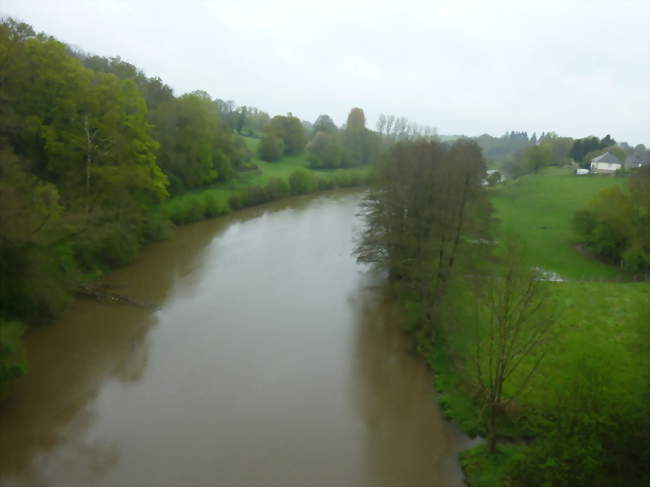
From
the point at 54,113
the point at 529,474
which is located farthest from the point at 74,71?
the point at 529,474

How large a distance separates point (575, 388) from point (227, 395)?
27.2 ft

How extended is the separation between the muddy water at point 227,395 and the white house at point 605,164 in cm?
4759

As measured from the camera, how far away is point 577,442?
7664mm

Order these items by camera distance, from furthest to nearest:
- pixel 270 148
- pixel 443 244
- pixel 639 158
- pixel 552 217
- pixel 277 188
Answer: pixel 639 158 → pixel 270 148 → pixel 277 188 → pixel 552 217 → pixel 443 244

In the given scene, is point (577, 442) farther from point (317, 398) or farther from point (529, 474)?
point (317, 398)

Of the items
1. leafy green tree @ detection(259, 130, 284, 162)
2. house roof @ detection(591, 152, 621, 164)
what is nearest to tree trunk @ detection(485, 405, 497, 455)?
leafy green tree @ detection(259, 130, 284, 162)

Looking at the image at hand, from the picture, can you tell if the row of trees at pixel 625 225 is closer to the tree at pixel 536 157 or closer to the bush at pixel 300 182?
the bush at pixel 300 182

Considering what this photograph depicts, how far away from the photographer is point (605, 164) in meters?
54.9

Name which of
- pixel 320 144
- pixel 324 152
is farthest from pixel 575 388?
pixel 320 144

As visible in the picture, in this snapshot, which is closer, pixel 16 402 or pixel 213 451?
pixel 213 451

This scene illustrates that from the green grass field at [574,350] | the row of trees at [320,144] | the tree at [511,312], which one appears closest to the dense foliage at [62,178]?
the tree at [511,312]

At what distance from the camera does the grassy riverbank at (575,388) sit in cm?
772

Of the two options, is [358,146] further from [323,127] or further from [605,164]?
[605,164]

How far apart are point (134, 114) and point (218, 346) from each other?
1421 cm
